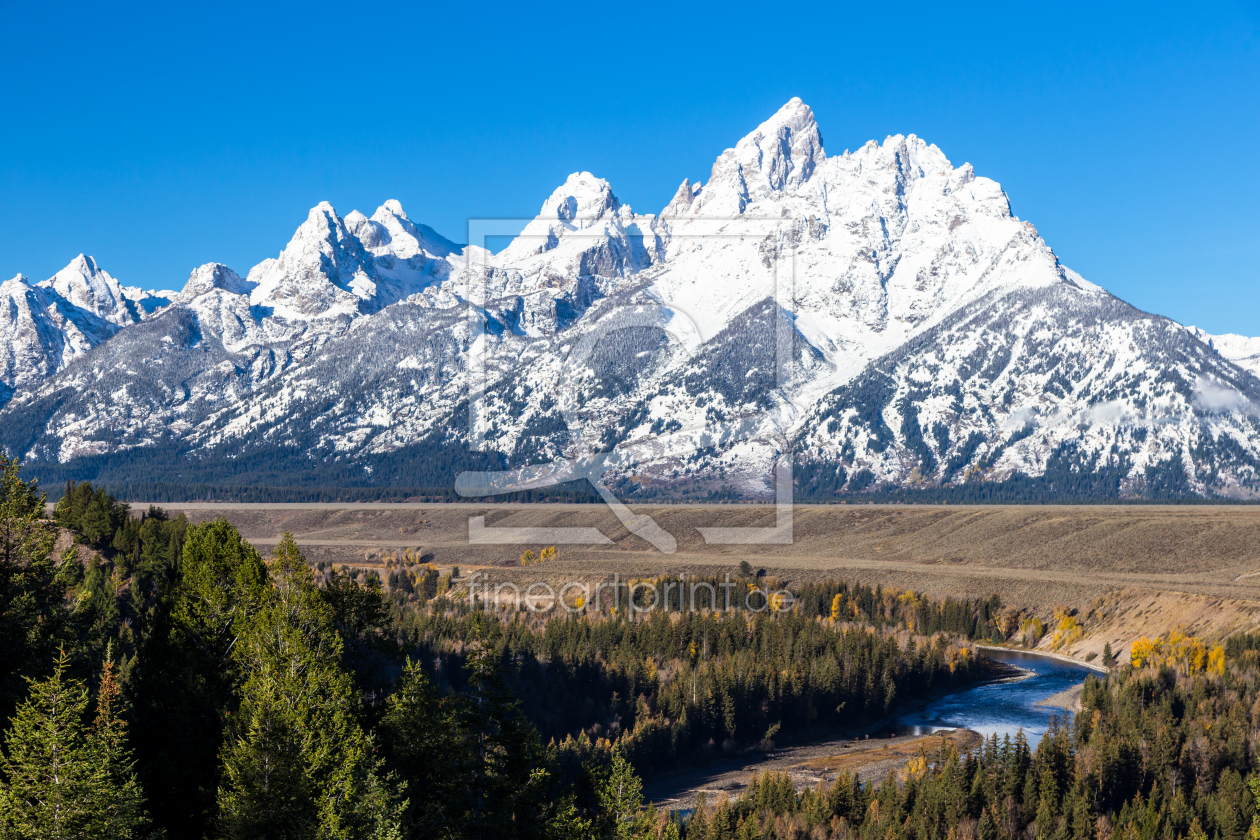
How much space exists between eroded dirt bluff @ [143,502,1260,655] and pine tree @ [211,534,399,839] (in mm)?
90601

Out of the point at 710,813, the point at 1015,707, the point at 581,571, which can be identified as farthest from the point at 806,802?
the point at 581,571

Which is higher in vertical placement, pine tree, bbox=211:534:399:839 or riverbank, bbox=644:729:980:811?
pine tree, bbox=211:534:399:839

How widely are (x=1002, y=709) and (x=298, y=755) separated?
70.3m

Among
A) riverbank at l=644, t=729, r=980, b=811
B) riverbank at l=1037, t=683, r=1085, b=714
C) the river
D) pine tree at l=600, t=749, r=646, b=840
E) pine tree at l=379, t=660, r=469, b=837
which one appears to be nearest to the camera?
pine tree at l=379, t=660, r=469, b=837

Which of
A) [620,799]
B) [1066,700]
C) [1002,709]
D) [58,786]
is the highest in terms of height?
[58,786]

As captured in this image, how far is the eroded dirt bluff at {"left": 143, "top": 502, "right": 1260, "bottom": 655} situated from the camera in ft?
338

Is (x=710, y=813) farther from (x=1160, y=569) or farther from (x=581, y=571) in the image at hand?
(x=1160, y=569)

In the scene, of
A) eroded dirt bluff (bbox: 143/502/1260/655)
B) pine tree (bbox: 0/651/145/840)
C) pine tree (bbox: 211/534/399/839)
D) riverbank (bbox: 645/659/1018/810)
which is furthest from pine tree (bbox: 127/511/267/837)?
eroded dirt bluff (bbox: 143/502/1260/655)

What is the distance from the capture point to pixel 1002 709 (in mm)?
77938

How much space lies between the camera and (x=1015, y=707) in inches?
3073

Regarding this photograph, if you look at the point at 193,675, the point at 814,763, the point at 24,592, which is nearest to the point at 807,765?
the point at 814,763

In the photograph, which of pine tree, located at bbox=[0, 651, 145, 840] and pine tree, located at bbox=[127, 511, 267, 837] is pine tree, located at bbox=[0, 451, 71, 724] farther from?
pine tree, located at bbox=[0, 651, 145, 840]

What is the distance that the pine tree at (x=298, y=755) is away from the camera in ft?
64.6

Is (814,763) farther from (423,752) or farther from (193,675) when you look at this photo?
(193,675)
